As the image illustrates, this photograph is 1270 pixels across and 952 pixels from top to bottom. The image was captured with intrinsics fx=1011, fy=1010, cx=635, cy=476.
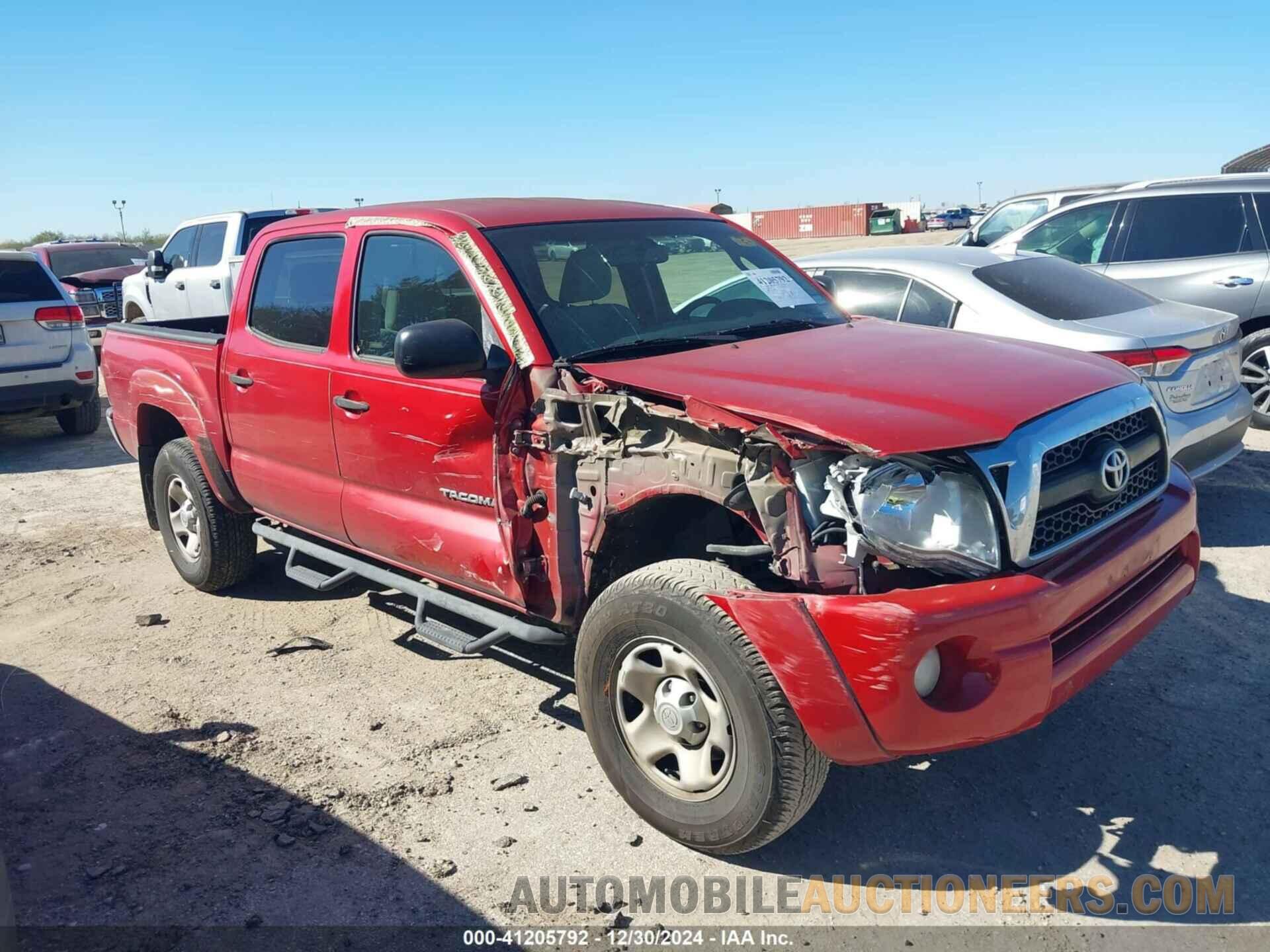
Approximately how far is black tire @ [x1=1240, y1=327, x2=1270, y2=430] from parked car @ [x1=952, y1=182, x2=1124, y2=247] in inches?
219

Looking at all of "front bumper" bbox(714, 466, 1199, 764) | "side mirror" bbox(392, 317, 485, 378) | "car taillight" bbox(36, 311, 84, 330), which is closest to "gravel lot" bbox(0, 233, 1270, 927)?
"front bumper" bbox(714, 466, 1199, 764)

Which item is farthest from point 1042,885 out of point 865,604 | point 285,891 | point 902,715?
point 285,891

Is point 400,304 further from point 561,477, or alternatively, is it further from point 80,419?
point 80,419

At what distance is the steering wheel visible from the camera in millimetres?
4040

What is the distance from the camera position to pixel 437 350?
3381mm

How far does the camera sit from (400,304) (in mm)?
4121

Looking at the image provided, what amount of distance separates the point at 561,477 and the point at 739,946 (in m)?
1.53

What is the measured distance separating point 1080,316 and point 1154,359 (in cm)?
55

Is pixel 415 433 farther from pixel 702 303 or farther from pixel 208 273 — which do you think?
pixel 208 273

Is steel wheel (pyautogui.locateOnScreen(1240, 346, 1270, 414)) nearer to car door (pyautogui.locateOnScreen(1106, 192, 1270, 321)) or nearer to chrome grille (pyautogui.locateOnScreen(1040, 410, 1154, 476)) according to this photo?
car door (pyautogui.locateOnScreen(1106, 192, 1270, 321))

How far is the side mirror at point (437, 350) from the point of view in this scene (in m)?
3.37

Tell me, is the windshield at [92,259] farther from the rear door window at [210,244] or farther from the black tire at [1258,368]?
the black tire at [1258,368]

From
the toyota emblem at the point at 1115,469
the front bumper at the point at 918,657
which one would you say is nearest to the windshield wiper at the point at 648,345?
the front bumper at the point at 918,657

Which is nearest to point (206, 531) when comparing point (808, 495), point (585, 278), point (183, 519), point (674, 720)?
point (183, 519)
